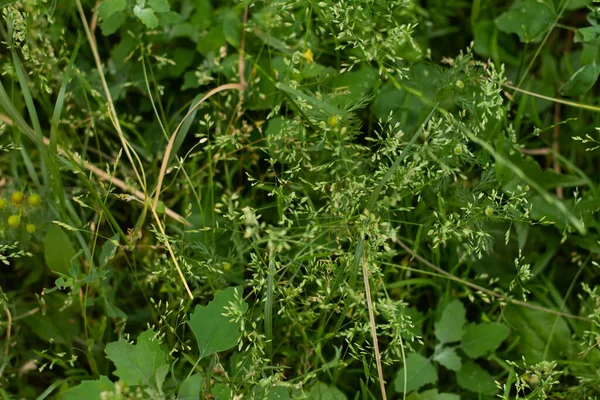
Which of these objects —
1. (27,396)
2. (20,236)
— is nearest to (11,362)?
(27,396)

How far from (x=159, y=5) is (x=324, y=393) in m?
1.16

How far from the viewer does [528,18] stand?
1.88 m

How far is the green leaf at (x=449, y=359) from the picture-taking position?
171 centimetres

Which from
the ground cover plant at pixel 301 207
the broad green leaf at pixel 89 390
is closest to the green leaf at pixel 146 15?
the ground cover plant at pixel 301 207

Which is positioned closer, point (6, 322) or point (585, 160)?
point (6, 322)

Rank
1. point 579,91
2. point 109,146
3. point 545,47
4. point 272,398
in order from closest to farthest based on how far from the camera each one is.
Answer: point 272,398
point 579,91
point 109,146
point 545,47

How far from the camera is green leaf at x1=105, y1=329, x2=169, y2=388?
1.39m

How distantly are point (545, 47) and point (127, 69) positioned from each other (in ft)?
4.76

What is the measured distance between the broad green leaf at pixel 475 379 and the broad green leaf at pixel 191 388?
78 cm

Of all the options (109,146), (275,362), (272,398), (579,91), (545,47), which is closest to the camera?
(272,398)

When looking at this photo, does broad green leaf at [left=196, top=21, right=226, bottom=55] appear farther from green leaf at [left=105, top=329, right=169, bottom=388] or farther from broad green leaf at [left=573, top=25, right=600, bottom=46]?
broad green leaf at [left=573, top=25, right=600, bottom=46]

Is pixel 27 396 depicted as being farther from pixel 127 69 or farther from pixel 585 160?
pixel 585 160

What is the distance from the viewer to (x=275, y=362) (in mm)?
1716

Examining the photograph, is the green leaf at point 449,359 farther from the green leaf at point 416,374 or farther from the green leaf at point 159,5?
the green leaf at point 159,5
